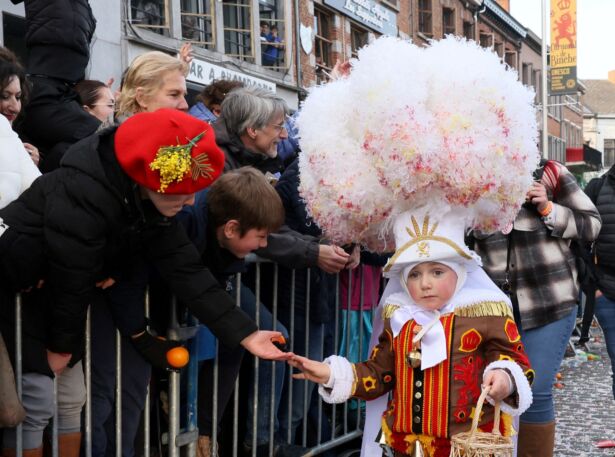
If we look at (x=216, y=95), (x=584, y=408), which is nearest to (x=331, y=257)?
(x=216, y=95)

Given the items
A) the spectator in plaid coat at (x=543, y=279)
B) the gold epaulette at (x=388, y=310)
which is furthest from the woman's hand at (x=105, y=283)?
the spectator in plaid coat at (x=543, y=279)

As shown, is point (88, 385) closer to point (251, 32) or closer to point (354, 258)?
point (354, 258)

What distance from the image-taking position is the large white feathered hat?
2551 mm

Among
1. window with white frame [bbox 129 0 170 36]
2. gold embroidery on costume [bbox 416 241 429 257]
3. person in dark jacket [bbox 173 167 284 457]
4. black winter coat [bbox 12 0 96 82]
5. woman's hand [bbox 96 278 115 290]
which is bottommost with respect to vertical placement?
woman's hand [bbox 96 278 115 290]

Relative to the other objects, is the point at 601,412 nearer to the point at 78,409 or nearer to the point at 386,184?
the point at 386,184

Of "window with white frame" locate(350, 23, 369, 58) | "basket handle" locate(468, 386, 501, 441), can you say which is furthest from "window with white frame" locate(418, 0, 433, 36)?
"basket handle" locate(468, 386, 501, 441)

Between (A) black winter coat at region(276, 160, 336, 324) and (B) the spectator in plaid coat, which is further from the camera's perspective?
(A) black winter coat at region(276, 160, 336, 324)

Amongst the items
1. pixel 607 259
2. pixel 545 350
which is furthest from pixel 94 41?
pixel 545 350

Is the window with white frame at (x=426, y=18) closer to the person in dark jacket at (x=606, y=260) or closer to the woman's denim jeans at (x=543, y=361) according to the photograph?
the person in dark jacket at (x=606, y=260)

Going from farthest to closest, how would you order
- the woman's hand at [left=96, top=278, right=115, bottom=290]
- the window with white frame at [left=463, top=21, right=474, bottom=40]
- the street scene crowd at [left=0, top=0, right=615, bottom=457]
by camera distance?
the window with white frame at [left=463, top=21, right=474, bottom=40] → the woman's hand at [left=96, top=278, right=115, bottom=290] → the street scene crowd at [left=0, top=0, right=615, bottom=457]

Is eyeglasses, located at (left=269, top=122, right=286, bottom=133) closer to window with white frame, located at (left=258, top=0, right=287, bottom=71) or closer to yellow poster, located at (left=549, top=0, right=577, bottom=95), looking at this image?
window with white frame, located at (left=258, top=0, right=287, bottom=71)

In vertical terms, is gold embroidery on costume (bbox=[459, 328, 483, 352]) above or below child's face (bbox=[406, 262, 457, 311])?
below

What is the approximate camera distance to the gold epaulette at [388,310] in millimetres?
2926

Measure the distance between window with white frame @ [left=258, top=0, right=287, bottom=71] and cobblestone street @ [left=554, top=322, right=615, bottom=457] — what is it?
389 inches
